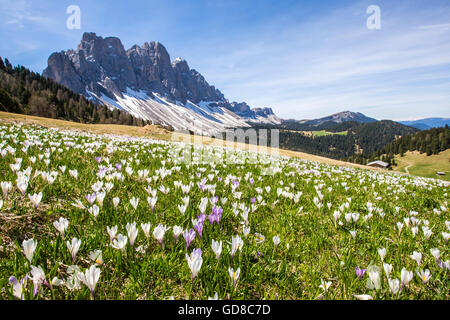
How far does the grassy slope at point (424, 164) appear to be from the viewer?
122113mm

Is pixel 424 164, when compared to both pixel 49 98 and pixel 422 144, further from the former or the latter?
pixel 49 98

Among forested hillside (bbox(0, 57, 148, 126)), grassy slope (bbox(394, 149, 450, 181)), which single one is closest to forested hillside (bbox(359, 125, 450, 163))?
grassy slope (bbox(394, 149, 450, 181))

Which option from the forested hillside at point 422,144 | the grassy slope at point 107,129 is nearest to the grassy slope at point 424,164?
the forested hillside at point 422,144

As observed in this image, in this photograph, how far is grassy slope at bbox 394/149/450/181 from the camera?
122113 millimetres

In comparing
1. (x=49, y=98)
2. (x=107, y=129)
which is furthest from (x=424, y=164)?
(x=49, y=98)

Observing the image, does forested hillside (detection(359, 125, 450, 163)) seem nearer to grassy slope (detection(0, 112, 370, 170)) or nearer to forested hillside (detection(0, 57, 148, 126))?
grassy slope (detection(0, 112, 370, 170))

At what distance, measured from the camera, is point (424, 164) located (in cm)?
13788

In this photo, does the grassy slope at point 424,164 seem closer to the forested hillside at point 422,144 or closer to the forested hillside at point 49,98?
the forested hillside at point 422,144

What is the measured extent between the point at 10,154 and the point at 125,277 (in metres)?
5.10

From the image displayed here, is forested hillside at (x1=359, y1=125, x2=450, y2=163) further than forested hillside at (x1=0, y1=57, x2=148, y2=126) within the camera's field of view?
Yes

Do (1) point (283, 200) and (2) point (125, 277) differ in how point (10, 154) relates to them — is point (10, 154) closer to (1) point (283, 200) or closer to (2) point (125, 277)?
(2) point (125, 277)
